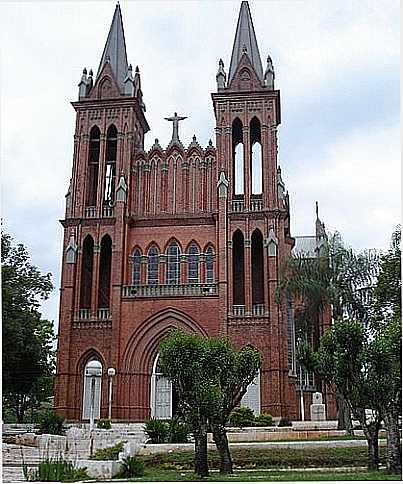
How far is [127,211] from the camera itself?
30.9m

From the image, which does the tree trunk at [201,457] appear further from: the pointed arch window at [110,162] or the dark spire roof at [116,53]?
the dark spire roof at [116,53]

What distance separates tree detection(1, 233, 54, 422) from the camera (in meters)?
23.4

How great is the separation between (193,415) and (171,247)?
56.3 ft

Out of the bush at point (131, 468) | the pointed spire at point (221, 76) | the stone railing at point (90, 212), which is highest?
the pointed spire at point (221, 76)

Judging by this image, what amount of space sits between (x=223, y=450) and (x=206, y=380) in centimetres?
140

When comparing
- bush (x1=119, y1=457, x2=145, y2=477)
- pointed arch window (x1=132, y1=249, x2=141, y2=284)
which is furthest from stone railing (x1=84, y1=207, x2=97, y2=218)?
bush (x1=119, y1=457, x2=145, y2=477)

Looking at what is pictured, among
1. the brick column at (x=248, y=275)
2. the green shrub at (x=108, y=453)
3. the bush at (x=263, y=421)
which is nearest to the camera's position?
the green shrub at (x=108, y=453)

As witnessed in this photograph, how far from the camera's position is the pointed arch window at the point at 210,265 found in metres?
29.8

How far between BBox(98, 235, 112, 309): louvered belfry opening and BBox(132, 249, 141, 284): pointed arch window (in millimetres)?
1237

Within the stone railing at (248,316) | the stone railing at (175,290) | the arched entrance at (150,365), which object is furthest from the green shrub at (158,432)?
the stone railing at (175,290)

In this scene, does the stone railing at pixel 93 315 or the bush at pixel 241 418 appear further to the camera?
the stone railing at pixel 93 315

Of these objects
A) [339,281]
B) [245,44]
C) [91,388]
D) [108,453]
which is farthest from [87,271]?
[108,453]

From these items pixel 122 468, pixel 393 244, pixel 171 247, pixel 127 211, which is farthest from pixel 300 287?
pixel 122 468

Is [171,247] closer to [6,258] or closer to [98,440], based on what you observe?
[6,258]
